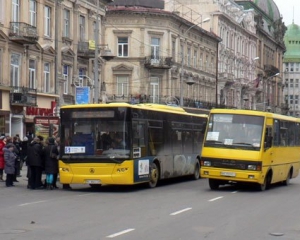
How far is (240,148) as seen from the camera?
24062 millimetres

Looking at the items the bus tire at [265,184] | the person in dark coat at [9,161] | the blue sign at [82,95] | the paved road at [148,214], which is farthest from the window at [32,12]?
the bus tire at [265,184]

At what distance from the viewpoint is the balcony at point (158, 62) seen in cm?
6384

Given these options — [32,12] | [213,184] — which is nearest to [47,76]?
[32,12]

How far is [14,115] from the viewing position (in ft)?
133

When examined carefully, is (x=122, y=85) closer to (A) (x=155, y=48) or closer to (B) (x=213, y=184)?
(A) (x=155, y=48)

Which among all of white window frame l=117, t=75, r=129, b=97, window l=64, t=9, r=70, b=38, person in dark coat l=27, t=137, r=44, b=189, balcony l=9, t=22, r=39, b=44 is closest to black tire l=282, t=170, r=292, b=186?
person in dark coat l=27, t=137, r=44, b=189

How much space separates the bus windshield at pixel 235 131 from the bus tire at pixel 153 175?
1.98 meters

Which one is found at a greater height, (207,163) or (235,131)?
(235,131)

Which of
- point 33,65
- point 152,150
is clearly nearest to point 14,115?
point 33,65

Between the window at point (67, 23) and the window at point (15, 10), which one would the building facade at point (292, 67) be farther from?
the window at point (15, 10)

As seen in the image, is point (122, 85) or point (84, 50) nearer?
point (84, 50)

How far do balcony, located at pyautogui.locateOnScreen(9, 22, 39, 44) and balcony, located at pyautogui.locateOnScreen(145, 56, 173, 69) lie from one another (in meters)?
23.8

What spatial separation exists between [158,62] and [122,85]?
11.6 ft

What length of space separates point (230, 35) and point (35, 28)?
4746 centimetres
